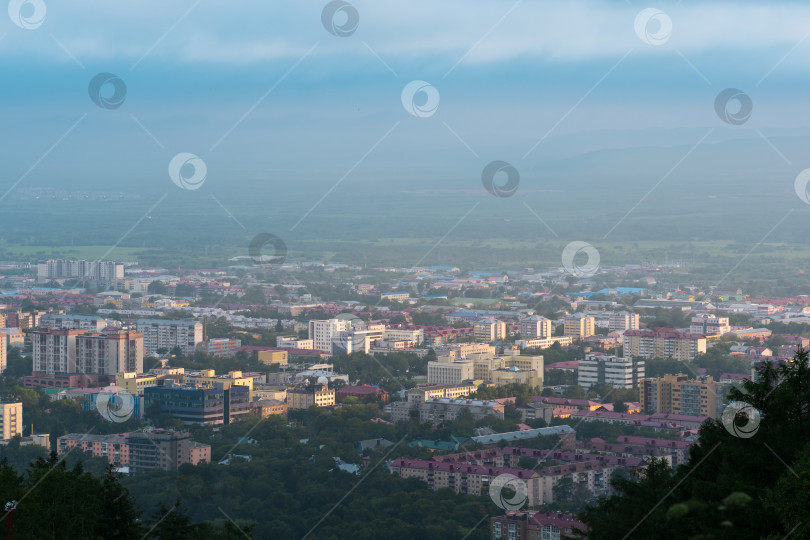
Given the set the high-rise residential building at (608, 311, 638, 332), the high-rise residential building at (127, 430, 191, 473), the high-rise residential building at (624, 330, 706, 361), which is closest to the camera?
the high-rise residential building at (127, 430, 191, 473)

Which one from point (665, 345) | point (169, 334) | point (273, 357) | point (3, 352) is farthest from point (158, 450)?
point (169, 334)

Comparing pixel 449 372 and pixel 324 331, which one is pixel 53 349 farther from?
pixel 449 372

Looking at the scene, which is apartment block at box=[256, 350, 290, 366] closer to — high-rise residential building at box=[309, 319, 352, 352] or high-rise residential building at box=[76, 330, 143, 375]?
high-rise residential building at box=[309, 319, 352, 352]

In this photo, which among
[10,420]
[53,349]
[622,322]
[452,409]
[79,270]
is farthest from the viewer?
[79,270]

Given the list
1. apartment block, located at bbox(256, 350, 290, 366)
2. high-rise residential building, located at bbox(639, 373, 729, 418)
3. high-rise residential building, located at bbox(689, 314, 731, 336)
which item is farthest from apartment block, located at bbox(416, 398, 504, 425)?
high-rise residential building, located at bbox(689, 314, 731, 336)

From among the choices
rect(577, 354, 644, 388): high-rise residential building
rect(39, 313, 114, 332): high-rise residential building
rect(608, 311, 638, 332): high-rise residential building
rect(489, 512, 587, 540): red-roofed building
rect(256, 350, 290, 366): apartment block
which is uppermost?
rect(39, 313, 114, 332): high-rise residential building

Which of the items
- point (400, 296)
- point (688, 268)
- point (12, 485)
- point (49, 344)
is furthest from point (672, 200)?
point (12, 485)
